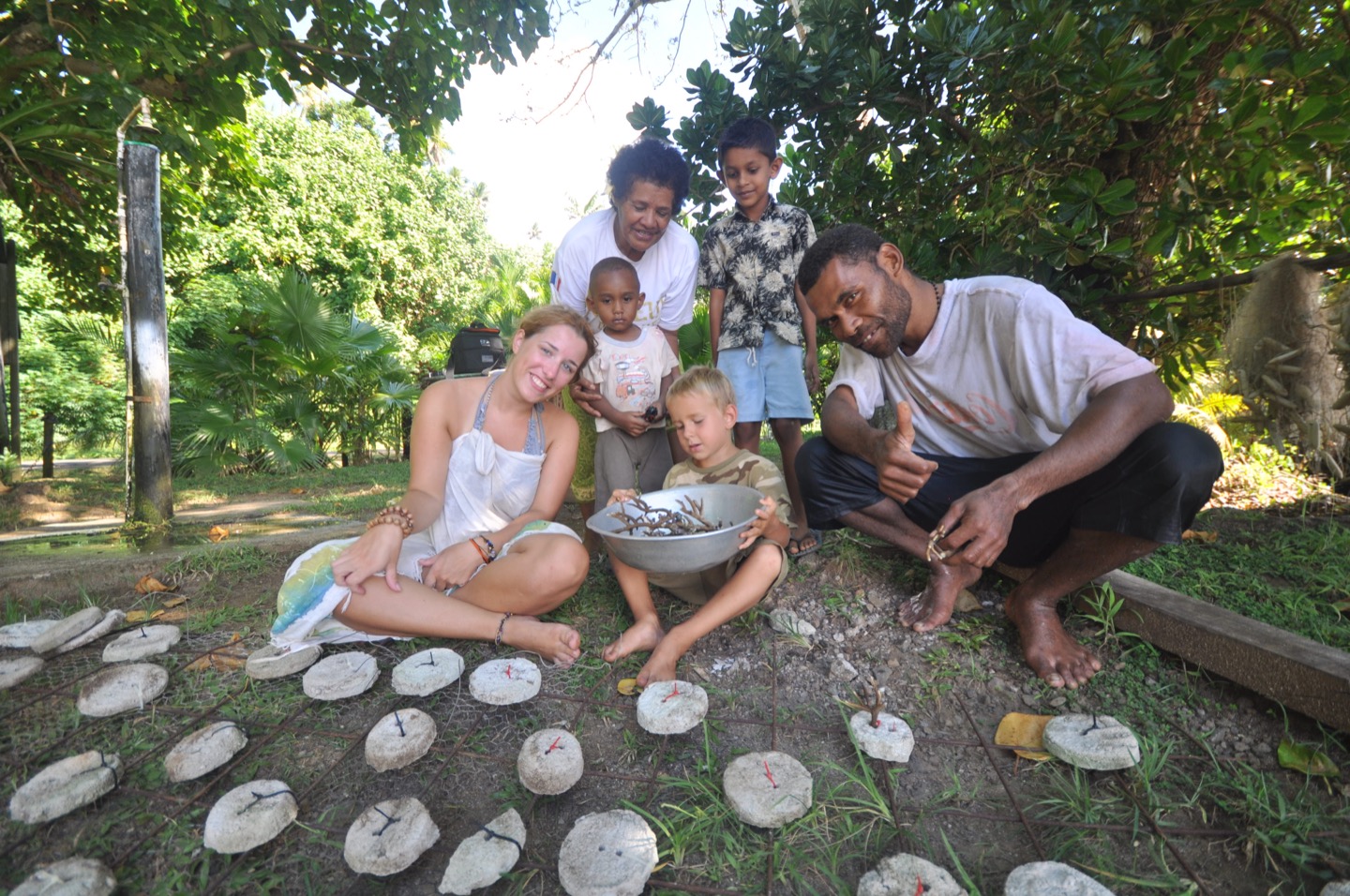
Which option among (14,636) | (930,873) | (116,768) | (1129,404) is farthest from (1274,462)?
(14,636)

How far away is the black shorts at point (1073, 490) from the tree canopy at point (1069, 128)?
81 centimetres

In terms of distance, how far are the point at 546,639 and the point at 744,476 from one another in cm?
84

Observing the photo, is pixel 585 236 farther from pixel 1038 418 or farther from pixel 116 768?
pixel 116 768

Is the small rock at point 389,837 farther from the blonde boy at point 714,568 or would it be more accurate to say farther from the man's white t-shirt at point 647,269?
the man's white t-shirt at point 647,269

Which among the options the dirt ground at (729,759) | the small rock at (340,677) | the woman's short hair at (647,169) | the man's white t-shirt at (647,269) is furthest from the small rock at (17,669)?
the woman's short hair at (647,169)

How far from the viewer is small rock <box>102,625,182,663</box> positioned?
189 cm

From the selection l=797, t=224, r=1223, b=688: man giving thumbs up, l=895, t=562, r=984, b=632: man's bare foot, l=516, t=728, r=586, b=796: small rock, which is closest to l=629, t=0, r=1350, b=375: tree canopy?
l=797, t=224, r=1223, b=688: man giving thumbs up

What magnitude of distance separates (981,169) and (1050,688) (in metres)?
1.91

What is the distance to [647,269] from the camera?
2.71 metres

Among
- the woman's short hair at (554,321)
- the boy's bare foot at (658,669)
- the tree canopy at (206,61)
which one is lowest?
the boy's bare foot at (658,669)

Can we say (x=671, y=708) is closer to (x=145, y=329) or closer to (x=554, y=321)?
(x=554, y=321)

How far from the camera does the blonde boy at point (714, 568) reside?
69.3 inches

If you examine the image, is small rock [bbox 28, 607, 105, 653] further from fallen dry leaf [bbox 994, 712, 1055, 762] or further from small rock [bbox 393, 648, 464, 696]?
fallen dry leaf [bbox 994, 712, 1055, 762]

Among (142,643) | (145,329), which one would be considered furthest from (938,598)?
(145,329)
